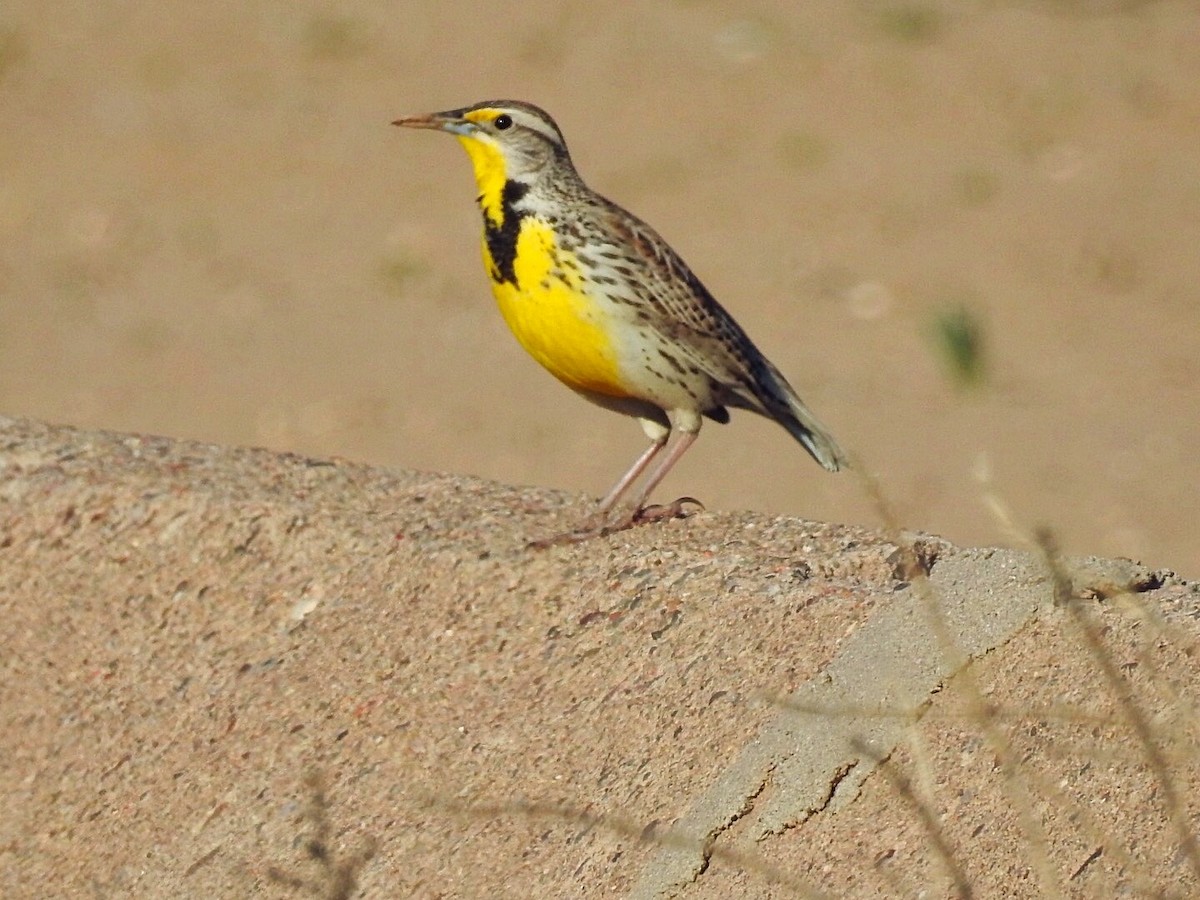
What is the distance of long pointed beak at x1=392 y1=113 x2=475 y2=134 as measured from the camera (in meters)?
4.64

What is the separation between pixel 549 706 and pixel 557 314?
4.56 feet

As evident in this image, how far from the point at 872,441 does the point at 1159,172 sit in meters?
3.97

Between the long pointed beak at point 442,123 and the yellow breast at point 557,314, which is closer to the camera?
the yellow breast at point 557,314

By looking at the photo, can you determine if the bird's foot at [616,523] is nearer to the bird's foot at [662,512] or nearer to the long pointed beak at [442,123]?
the bird's foot at [662,512]

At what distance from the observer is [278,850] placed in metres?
3.10

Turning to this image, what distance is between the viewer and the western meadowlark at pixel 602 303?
14.3ft

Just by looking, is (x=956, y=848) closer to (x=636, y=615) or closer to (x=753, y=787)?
(x=753, y=787)

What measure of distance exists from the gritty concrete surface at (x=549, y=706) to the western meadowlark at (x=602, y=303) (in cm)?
80

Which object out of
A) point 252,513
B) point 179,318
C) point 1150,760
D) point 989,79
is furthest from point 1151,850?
point 989,79

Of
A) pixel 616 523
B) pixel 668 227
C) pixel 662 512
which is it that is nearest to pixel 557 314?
pixel 662 512

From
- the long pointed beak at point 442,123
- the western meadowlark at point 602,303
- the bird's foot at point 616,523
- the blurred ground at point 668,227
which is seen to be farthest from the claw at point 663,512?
the blurred ground at point 668,227

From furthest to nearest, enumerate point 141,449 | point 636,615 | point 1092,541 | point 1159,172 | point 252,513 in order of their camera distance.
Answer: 1. point 1159,172
2. point 1092,541
3. point 141,449
4. point 252,513
5. point 636,615

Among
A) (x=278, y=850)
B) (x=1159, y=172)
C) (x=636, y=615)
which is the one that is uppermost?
(x=636, y=615)

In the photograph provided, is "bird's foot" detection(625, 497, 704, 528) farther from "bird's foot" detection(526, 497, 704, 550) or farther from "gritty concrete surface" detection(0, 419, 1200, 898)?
"gritty concrete surface" detection(0, 419, 1200, 898)
